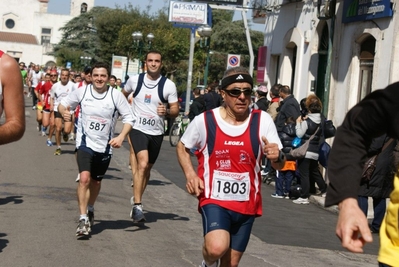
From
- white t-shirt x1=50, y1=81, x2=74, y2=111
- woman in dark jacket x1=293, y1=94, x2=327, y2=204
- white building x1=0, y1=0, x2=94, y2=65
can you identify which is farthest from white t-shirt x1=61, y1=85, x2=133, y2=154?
white building x1=0, y1=0, x2=94, y2=65

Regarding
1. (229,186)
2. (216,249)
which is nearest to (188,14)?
(229,186)

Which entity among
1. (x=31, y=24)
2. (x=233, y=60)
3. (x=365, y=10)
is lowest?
(x=233, y=60)

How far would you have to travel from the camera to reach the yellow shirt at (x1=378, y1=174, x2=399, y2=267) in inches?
137

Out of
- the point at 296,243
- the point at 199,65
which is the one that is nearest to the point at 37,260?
the point at 296,243

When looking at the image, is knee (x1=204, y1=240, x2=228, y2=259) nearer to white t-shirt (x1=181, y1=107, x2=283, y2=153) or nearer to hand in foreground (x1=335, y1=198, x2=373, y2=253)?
white t-shirt (x1=181, y1=107, x2=283, y2=153)

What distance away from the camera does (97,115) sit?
33.6 feet

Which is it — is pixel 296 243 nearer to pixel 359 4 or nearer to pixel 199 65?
pixel 359 4

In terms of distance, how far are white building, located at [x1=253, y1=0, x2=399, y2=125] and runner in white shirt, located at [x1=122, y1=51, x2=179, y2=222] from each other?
7411 millimetres

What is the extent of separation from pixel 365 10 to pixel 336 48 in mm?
2219

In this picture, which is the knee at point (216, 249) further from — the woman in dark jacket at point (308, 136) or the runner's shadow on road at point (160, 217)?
the woman in dark jacket at point (308, 136)

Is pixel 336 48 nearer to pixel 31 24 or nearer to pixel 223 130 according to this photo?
pixel 223 130

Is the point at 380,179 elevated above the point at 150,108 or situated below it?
below

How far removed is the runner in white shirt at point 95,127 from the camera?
32.4 ft

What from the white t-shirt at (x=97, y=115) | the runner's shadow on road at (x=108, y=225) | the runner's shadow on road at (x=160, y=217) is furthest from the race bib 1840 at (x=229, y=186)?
the runner's shadow on road at (x=160, y=217)
